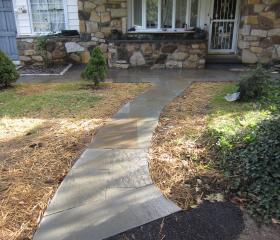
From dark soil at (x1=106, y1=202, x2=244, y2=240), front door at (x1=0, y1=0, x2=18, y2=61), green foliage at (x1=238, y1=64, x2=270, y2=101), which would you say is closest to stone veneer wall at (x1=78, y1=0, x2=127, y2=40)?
front door at (x1=0, y1=0, x2=18, y2=61)

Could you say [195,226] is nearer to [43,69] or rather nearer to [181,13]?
[43,69]

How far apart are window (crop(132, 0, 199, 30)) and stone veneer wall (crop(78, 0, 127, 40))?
54 centimetres

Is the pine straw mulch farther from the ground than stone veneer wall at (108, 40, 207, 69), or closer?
→ closer

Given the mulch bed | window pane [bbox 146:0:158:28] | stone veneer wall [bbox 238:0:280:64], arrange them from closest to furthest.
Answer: stone veneer wall [bbox 238:0:280:64], the mulch bed, window pane [bbox 146:0:158:28]

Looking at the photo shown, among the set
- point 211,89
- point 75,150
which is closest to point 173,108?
point 211,89

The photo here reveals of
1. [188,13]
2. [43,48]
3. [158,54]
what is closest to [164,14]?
[188,13]

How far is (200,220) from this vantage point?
2297 millimetres

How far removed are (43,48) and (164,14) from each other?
3.41 metres

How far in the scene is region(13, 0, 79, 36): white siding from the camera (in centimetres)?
848

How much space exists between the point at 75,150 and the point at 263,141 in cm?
196

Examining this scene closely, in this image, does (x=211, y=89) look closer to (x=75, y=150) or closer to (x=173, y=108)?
(x=173, y=108)

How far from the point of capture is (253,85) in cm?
486

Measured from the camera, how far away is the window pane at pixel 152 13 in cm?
844

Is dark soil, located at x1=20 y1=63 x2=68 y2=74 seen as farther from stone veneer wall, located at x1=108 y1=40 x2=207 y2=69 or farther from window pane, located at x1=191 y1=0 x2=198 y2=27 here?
window pane, located at x1=191 y1=0 x2=198 y2=27
